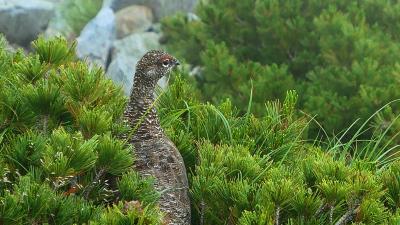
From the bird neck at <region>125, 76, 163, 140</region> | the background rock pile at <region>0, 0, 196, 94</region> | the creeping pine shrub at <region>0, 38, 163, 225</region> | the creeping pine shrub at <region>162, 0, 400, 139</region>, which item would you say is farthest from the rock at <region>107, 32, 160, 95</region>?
the bird neck at <region>125, 76, 163, 140</region>

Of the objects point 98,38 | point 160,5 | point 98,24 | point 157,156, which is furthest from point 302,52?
point 157,156

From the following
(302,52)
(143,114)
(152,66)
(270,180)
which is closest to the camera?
(270,180)

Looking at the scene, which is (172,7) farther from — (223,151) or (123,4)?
(223,151)

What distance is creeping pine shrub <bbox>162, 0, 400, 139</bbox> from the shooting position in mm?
12938

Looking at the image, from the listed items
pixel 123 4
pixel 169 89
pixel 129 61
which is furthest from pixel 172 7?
pixel 169 89

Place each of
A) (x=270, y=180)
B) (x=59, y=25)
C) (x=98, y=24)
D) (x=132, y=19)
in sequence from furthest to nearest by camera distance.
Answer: (x=132, y=19) < (x=59, y=25) < (x=98, y=24) < (x=270, y=180)

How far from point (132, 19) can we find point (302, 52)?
459 inches

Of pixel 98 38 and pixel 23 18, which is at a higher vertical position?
pixel 23 18

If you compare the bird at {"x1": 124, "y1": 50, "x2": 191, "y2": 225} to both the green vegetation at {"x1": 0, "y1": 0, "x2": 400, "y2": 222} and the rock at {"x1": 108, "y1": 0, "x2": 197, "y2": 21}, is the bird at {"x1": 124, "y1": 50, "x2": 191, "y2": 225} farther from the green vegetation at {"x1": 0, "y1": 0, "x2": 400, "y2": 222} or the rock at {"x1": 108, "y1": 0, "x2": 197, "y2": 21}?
the rock at {"x1": 108, "y1": 0, "x2": 197, "y2": 21}

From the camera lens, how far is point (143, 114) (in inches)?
156

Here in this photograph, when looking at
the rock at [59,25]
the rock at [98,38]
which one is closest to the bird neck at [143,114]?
the rock at [98,38]

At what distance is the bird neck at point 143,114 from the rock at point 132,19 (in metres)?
21.8

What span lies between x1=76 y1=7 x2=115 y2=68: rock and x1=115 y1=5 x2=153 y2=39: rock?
3.63 feet

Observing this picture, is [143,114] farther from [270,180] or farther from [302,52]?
[302,52]
